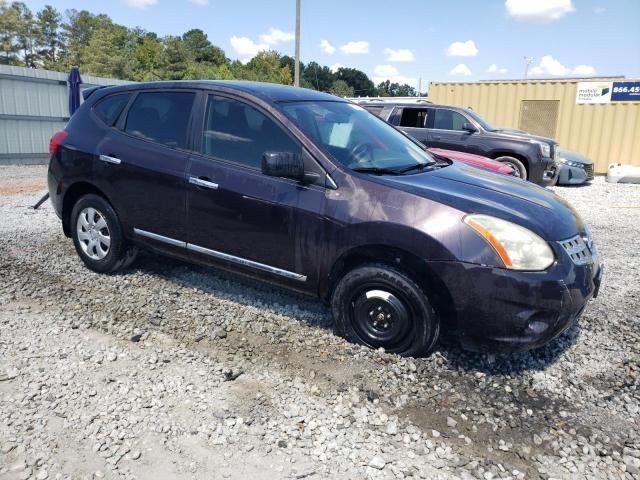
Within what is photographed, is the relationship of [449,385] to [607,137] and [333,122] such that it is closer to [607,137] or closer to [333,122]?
[333,122]

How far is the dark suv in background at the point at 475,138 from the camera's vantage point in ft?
34.0

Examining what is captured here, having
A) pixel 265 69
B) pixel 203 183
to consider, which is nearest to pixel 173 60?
pixel 265 69

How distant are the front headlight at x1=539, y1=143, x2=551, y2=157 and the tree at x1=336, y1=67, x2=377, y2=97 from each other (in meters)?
92.6

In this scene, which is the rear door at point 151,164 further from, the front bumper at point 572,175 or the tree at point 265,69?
the tree at point 265,69

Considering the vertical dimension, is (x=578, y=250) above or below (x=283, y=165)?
below

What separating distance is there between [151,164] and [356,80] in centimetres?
10306

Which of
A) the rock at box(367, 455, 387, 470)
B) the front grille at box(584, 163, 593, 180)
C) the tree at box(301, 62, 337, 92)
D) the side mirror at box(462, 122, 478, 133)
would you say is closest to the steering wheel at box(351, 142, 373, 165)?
the rock at box(367, 455, 387, 470)

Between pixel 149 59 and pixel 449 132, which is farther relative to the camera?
pixel 149 59

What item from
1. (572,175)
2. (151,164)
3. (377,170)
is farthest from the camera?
(572,175)

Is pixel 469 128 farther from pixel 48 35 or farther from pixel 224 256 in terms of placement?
pixel 48 35

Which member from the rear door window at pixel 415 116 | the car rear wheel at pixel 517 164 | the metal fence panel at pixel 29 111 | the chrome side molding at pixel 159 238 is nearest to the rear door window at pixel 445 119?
the rear door window at pixel 415 116

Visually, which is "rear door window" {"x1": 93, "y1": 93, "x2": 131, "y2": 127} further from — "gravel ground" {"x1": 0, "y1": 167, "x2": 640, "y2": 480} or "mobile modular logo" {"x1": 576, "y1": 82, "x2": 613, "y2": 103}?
"mobile modular logo" {"x1": 576, "y1": 82, "x2": 613, "y2": 103}

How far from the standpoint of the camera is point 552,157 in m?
10.6

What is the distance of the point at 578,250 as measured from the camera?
3.11 m
